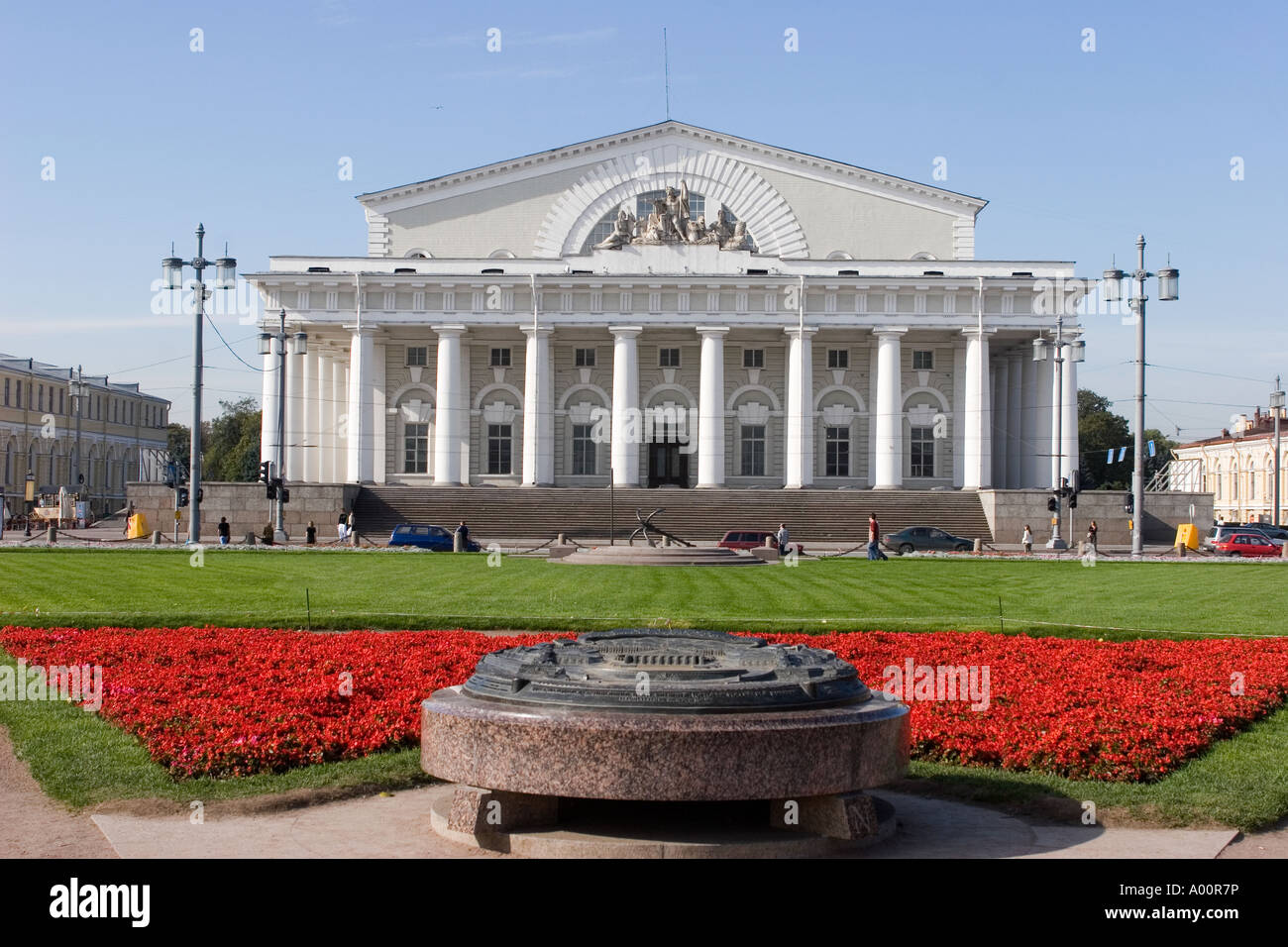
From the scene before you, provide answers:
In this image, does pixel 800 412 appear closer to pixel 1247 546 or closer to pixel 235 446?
pixel 1247 546

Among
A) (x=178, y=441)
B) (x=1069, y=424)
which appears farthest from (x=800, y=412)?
(x=178, y=441)

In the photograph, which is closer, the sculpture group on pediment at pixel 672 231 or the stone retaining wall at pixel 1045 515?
the stone retaining wall at pixel 1045 515

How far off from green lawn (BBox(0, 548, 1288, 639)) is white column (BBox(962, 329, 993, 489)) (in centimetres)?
2695

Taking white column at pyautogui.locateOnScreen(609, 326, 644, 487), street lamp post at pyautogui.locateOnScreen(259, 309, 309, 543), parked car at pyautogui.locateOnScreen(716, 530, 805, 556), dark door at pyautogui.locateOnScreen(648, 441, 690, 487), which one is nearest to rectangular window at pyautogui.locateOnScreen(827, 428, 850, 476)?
dark door at pyautogui.locateOnScreen(648, 441, 690, 487)

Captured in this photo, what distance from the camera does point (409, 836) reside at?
8.31m

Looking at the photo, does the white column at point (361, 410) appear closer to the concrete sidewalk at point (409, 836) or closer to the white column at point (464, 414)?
the white column at point (464, 414)

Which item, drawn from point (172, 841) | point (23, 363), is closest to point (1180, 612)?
point (172, 841)

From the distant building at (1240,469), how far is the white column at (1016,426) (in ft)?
122

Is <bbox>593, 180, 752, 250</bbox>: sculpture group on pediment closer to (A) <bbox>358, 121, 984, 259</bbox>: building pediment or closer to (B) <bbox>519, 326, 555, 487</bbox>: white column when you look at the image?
(A) <bbox>358, 121, 984, 259</bbox>: building pediment

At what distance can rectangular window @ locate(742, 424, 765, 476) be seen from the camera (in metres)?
69.8

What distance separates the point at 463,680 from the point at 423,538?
37.4m

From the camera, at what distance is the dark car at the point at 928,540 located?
52875 millimetres

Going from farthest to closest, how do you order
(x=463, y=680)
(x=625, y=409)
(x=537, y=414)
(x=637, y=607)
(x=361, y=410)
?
(x=625, y=409) → (x=537, y=414) → (x=361, y=410) → (x=637, y=607) → (x=463, y=680)

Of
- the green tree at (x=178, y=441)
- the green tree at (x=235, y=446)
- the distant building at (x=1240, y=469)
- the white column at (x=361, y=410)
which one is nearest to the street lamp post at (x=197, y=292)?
the white column at (x=361, y=410)
